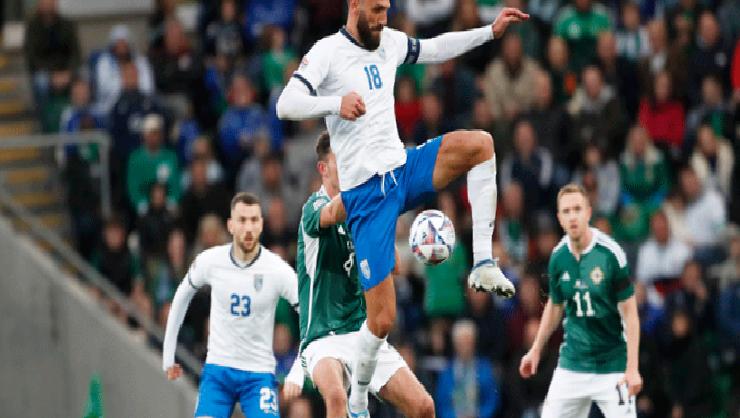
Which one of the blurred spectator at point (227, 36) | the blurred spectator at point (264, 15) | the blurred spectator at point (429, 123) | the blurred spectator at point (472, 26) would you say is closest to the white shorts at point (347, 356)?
the blurred spectator at point (429, 123)

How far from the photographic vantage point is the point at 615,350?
12422 mm

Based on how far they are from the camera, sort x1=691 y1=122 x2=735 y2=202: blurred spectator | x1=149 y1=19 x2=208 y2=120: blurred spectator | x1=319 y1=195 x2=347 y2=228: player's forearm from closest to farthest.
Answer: x1=319 y1=195 x2=347 y2=228: player's forearm
x1=691 y1=122 x2=735 y2=202: blurred spectator
x1=149 y1=19 x2=208 y2=120: blurred spectator

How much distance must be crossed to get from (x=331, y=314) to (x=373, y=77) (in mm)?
1825

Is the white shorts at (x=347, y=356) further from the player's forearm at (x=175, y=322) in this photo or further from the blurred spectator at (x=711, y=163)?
the blurred spectator at (x=711, y=163)

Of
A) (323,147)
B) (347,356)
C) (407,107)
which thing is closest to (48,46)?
(407,107)

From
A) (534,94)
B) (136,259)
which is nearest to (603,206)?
(534,94)

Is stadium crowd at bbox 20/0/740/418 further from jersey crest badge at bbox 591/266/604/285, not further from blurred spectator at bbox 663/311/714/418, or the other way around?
jersey crest badge at bbox 591/266/604/285

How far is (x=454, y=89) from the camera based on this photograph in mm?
18156

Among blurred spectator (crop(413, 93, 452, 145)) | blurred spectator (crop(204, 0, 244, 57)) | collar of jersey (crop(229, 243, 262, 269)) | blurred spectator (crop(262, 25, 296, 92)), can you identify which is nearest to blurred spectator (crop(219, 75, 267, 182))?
blurred spectator (crop(262, 25, 296, 92))

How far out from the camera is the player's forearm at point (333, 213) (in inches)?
424

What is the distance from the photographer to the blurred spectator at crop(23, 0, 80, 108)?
62.8ft

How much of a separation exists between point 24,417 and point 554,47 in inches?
275

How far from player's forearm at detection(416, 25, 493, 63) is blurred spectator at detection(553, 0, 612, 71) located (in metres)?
7.27

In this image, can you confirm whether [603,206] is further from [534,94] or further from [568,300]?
[568,300]
